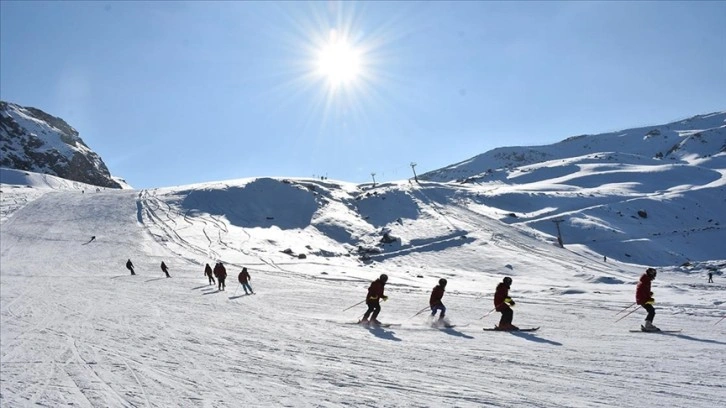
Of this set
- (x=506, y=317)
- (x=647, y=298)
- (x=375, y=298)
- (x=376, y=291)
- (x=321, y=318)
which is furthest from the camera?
(x=321, y=318)

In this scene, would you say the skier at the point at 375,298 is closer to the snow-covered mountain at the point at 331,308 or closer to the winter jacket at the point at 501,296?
the snow-covered mountain at the point at 331,308

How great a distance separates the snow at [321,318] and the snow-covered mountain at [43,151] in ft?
343

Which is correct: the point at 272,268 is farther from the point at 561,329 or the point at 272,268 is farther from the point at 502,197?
the point at 502,197

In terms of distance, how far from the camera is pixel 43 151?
15862 centimetres

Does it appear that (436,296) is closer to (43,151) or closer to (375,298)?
(375,298)

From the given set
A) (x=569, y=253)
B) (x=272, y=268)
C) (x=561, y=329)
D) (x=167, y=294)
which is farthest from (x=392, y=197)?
(x=561, y=329)

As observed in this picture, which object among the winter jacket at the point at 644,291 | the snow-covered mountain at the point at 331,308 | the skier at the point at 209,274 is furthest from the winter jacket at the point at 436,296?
the skier at the point at 209,274

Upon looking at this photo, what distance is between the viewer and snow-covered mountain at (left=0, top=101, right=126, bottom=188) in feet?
496

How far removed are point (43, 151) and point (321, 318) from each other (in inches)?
6997

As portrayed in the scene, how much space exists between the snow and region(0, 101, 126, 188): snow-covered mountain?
104605 millimetres

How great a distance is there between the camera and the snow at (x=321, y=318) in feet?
25.7

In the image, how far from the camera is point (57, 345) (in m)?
12.2

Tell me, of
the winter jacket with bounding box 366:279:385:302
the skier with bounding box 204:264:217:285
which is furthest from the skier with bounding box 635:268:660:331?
the skier with bounding box 204:264:217:285

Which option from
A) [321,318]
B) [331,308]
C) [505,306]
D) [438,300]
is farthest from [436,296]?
[331,308]
